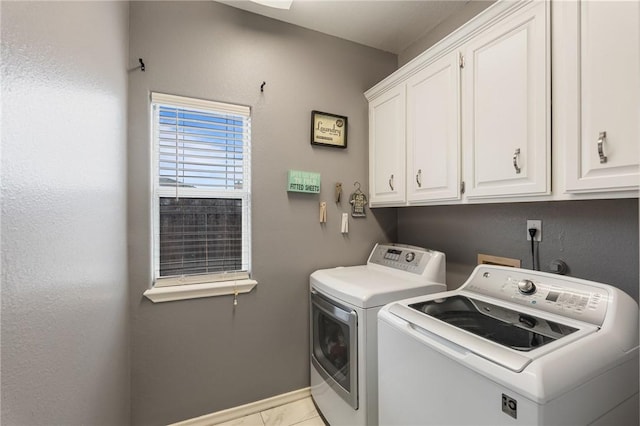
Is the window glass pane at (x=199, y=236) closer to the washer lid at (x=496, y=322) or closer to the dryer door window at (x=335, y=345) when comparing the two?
the dryer door window at (x=335, y=345)

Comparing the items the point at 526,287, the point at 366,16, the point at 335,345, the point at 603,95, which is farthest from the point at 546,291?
the point at 366,16

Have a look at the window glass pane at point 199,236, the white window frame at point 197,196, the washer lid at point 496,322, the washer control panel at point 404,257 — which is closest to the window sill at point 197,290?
the white window frame at point 197,196

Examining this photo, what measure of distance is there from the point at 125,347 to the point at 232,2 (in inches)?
87.5

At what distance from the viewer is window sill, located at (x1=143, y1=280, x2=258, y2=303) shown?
5.31 feet

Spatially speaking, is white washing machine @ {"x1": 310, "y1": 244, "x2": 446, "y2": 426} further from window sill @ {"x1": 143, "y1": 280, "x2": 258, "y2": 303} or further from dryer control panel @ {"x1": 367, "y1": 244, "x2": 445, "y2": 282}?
window sill @ {"x1": 143, "y1": 280, "x2": 258, "y2": 303}

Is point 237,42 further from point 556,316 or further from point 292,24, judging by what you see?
point 556,316

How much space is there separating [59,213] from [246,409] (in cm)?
171

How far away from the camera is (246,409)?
1.83 metres

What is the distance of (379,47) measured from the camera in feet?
7.49

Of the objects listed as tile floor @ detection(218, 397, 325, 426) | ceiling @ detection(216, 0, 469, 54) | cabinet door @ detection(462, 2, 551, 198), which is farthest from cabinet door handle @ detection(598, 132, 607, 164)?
tile floor @ detection(218, 397, 325, 426)

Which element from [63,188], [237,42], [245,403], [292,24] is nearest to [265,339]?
[245,403]

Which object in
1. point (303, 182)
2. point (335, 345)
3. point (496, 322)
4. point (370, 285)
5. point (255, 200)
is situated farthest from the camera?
point (303, 182)

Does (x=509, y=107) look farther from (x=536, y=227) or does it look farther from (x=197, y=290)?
(x=197, y=290)

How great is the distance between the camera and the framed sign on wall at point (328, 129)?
6.69 ft
